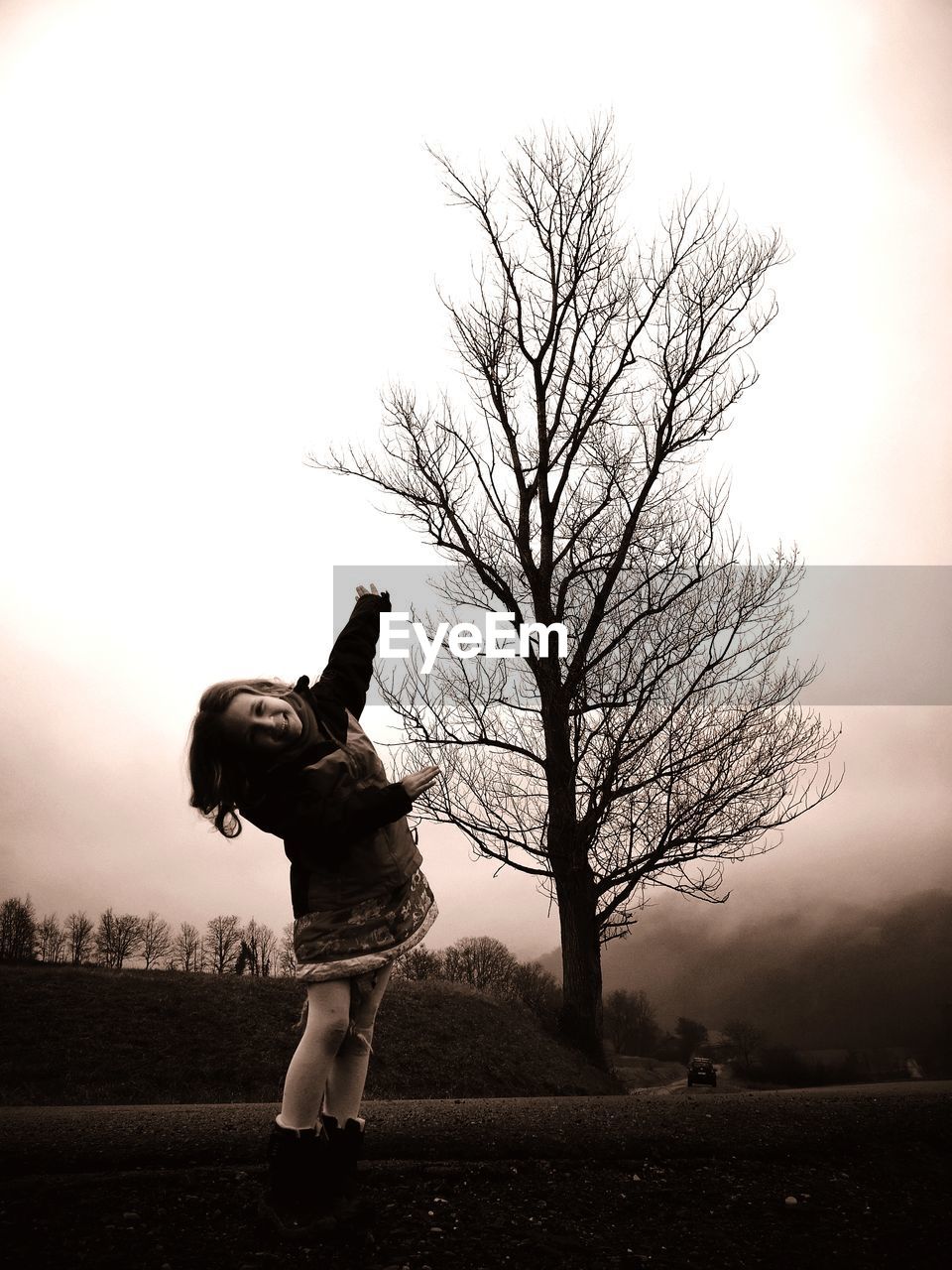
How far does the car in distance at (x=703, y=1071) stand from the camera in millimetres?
18031

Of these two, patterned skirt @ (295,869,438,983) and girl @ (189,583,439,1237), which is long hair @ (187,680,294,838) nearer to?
girl @ (189,583,439,1237)

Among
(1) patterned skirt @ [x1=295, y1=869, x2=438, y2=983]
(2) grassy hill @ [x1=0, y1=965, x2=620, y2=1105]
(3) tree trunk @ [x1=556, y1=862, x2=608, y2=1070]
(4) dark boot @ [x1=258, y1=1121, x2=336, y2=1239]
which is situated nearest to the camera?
(4) dark boot @ [x1=258, y1=1121, x2=336, y2=1239]

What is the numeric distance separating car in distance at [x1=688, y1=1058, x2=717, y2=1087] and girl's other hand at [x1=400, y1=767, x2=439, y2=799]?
1727 centimetres

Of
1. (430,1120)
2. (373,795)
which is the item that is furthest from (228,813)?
(430,1120)

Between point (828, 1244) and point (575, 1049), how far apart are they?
7.73 metres

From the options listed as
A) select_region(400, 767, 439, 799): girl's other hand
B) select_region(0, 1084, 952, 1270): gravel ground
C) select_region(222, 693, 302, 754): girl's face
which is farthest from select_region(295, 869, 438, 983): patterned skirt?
select_region(0, 1084, 952, 1270): gravel ground

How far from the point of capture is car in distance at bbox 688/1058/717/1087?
18.0 m

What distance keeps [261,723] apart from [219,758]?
0.27 m

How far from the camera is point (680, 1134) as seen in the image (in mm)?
4105

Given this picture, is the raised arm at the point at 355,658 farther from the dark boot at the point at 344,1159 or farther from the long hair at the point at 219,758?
the dark boot at the point at 344,1159

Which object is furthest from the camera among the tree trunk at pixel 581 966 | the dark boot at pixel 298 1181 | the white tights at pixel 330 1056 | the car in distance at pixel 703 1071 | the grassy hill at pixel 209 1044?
the car in distance at pixel 703 1071

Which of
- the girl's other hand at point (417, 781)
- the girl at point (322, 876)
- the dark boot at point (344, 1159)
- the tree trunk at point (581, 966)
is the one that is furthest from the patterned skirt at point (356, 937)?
the tree trunk at point (581, 966)

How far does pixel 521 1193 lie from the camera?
10.7 ft

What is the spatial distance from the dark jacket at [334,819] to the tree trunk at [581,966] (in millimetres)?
6825
